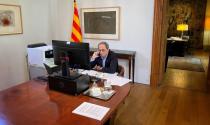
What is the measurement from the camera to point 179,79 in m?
4.55

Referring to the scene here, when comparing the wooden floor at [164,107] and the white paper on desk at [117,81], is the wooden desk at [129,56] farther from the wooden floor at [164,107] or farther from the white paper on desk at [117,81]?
the white paper on desk at [117,81]

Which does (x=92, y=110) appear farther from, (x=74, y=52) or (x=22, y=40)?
(x=22, y=40)

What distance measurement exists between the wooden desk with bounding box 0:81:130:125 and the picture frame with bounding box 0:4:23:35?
6.84ft

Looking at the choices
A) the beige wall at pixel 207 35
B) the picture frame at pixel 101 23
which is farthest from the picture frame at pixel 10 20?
the beige wall at pixel 207 35

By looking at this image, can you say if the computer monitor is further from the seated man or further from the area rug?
the area rug

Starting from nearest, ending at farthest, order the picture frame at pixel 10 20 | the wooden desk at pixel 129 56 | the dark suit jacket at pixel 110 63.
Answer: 1. the dark suit jacket at pixel 110 63
2. the picture frame at pixel 10 20
3. the wooden desk at pixel 129 56

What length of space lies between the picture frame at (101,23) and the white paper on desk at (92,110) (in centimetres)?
284

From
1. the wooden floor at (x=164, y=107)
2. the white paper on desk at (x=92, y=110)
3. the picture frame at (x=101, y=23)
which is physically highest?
the picture frame at (x=101, y=23)

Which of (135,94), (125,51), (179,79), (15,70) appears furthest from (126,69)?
(15,70)

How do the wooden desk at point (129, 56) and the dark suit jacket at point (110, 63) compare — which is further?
the wooden desk at point (129, 56)

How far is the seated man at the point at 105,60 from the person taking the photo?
2762 millimetres

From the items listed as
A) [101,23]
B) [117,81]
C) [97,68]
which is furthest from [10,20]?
[117,81]

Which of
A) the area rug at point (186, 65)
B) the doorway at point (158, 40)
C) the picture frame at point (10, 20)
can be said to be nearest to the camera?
the picture frame at point (10, 20)

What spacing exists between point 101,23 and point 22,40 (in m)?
1.81
